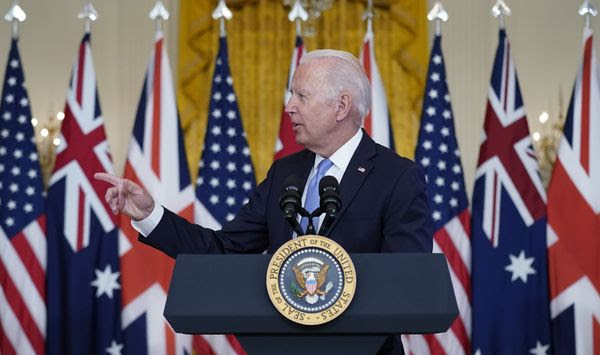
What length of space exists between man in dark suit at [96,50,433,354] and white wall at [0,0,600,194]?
5.60m

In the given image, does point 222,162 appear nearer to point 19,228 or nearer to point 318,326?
point 19,228

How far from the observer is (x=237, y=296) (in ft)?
6.53

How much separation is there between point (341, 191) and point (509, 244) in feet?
12.8

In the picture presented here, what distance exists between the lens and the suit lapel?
256cm

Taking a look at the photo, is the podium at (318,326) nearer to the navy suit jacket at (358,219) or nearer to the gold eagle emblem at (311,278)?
the gold eagle emblem at (311,278)

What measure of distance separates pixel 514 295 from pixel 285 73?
3330 mm

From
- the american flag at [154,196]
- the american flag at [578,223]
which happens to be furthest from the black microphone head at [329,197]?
the american flag at [578,223]

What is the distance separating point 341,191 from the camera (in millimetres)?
2566

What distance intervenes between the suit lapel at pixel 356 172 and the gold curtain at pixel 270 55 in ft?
18.6

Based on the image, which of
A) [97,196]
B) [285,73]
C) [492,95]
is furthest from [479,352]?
[285,73]

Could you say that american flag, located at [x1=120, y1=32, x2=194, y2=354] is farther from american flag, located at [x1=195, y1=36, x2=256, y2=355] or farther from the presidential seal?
the presidential seal

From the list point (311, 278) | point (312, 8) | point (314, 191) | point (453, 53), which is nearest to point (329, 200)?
point (311, 278)

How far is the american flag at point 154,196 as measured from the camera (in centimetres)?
607

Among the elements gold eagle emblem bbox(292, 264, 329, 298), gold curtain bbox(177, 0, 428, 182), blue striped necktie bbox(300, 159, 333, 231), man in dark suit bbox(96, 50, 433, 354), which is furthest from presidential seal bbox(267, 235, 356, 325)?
gold curtain bbox(177, 0, 428, 182)
